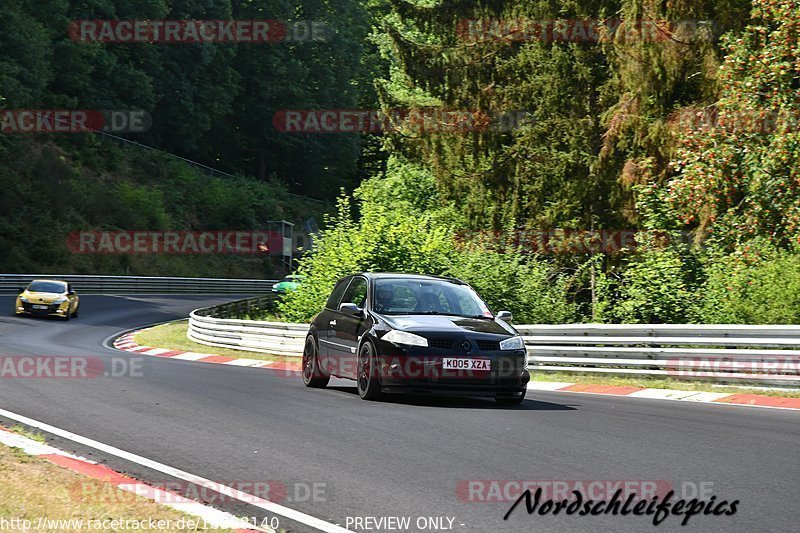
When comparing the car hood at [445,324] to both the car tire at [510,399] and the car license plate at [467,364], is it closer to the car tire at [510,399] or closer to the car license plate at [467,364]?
the car license plate at [467,364]

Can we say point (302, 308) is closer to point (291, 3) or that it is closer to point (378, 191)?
point (378, 191)

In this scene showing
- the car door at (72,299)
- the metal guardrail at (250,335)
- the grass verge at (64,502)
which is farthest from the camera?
the car door at (72,299)

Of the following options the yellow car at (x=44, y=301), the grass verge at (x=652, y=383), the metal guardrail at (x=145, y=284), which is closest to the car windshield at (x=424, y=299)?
the grass verge at (x=652, y=383)

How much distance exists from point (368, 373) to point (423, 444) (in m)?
3.72

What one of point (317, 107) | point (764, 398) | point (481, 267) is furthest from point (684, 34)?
point (317, 107)

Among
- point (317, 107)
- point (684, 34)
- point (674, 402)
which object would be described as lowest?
point (674, 402)

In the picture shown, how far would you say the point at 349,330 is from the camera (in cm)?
1441

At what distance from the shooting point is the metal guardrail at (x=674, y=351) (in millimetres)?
15641

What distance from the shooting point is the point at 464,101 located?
32406 millimetres

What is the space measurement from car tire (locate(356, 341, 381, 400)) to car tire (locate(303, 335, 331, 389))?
1725mm

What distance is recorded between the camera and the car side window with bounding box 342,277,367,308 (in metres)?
14.8

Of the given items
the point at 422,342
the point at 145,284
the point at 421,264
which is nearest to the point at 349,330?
the point at 422,342

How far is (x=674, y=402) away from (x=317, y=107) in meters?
73.8

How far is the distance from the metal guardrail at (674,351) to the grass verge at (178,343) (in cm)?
684
